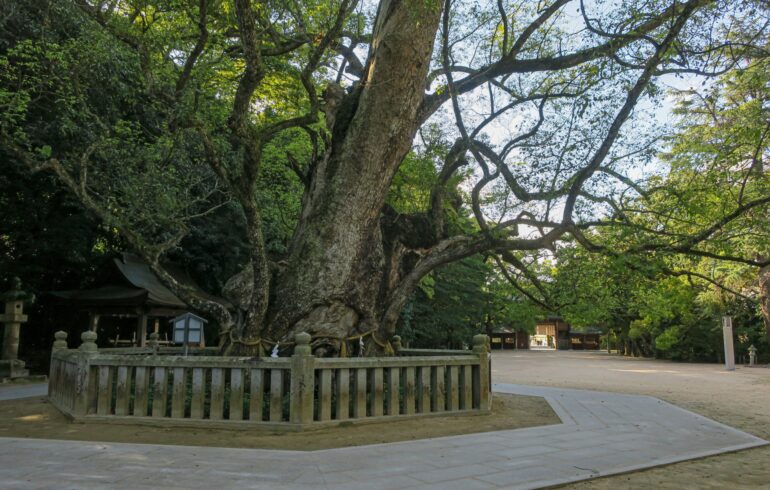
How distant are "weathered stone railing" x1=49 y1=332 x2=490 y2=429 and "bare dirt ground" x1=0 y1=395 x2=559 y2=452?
0.16 metres

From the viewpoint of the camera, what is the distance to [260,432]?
604 cm

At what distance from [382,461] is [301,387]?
167cm

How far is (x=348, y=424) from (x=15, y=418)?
4.54 m

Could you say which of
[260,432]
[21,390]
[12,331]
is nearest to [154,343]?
[21,390]

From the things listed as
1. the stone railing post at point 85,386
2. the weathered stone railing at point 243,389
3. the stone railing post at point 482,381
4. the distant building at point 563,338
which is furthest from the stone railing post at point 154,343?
the distant building at point 563,338

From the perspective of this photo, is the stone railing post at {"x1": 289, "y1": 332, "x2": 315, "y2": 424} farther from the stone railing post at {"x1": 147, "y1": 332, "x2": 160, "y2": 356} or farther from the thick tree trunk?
the stone railing post at {"x1": 147, "y1": 332, "x2": 160, "y2": 356}

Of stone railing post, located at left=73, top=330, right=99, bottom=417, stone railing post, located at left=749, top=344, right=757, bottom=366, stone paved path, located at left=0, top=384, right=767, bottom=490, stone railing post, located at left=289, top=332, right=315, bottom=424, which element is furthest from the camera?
stone railing post, located at left=749, top=344, right=757, bottom=366

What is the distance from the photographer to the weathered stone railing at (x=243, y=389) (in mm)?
6211

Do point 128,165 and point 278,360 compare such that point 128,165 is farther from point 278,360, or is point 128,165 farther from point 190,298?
point 278,360

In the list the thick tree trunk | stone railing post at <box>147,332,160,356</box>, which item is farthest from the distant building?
the thick tree trunk

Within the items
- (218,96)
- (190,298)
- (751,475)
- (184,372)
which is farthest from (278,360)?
(218,96)

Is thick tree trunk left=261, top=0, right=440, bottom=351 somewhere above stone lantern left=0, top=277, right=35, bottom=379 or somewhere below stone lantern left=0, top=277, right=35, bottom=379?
above

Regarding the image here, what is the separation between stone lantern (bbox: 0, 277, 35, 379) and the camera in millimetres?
12812

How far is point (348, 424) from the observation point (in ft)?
21.3
